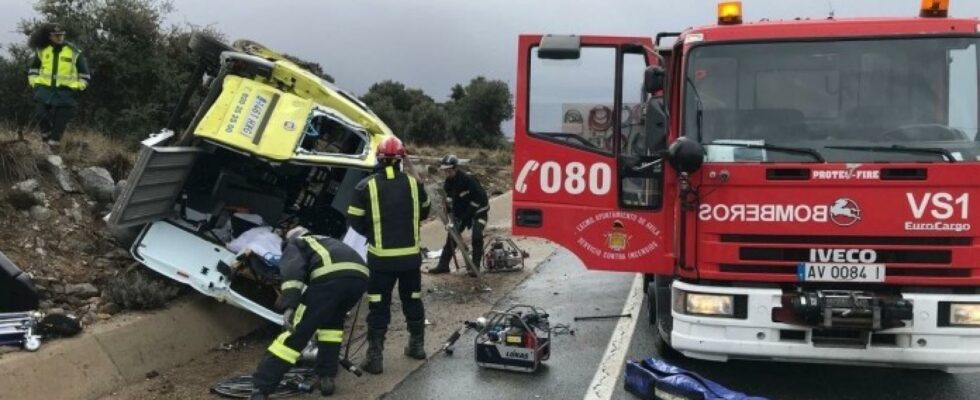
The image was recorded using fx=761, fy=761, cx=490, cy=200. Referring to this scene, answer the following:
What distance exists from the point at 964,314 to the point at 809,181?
3.60ft

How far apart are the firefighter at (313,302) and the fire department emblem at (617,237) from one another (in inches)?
65.6

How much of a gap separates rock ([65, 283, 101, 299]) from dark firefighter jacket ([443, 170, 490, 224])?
474cm

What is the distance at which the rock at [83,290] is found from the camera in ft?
19.5

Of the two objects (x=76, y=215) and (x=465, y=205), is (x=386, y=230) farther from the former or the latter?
(x=465, y=205)

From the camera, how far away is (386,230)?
5648 millimetres

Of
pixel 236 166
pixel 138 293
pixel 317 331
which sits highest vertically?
pixel 236 166

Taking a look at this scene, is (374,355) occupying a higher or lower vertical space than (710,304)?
lower

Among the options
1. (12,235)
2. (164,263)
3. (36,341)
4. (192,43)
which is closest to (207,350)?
(164,263)

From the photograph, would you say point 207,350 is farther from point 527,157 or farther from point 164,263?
point 527,157

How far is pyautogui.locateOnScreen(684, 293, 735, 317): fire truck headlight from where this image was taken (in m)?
4.44

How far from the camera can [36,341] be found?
477cm

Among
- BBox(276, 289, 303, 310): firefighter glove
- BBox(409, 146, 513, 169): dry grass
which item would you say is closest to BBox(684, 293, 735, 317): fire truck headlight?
BBox(276, 289, 303, 310): firefighter glove

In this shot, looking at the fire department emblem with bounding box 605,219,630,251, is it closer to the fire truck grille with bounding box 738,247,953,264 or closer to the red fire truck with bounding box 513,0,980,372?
the red fire truck with bounding box 513,0,980,372

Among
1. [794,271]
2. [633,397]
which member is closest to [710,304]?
[794,271]
